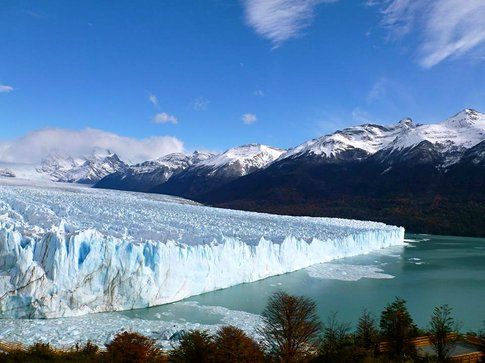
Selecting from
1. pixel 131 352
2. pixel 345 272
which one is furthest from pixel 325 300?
pixel 131 352

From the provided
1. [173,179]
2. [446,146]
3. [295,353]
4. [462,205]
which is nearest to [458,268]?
[295,353]

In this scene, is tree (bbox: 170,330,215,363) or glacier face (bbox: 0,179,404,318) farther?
glacier face (bbox: 0,179,404,318)

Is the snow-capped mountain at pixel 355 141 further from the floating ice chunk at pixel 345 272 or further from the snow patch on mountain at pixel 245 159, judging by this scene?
the floating ice chunk at pixel 345 272

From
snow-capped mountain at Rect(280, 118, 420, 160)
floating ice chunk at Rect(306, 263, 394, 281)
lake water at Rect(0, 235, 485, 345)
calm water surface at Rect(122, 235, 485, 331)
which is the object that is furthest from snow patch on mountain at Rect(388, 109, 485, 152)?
floating ice chunk at Rect(306, 263, 394, 281)

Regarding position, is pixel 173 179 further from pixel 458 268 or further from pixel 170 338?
pixel 170 338

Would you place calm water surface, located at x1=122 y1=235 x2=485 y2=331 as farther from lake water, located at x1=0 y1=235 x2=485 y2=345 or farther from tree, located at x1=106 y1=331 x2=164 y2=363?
tree, located at x1=106 y1=331 x2=164 y2=363

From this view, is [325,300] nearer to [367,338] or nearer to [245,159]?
[367,338]
